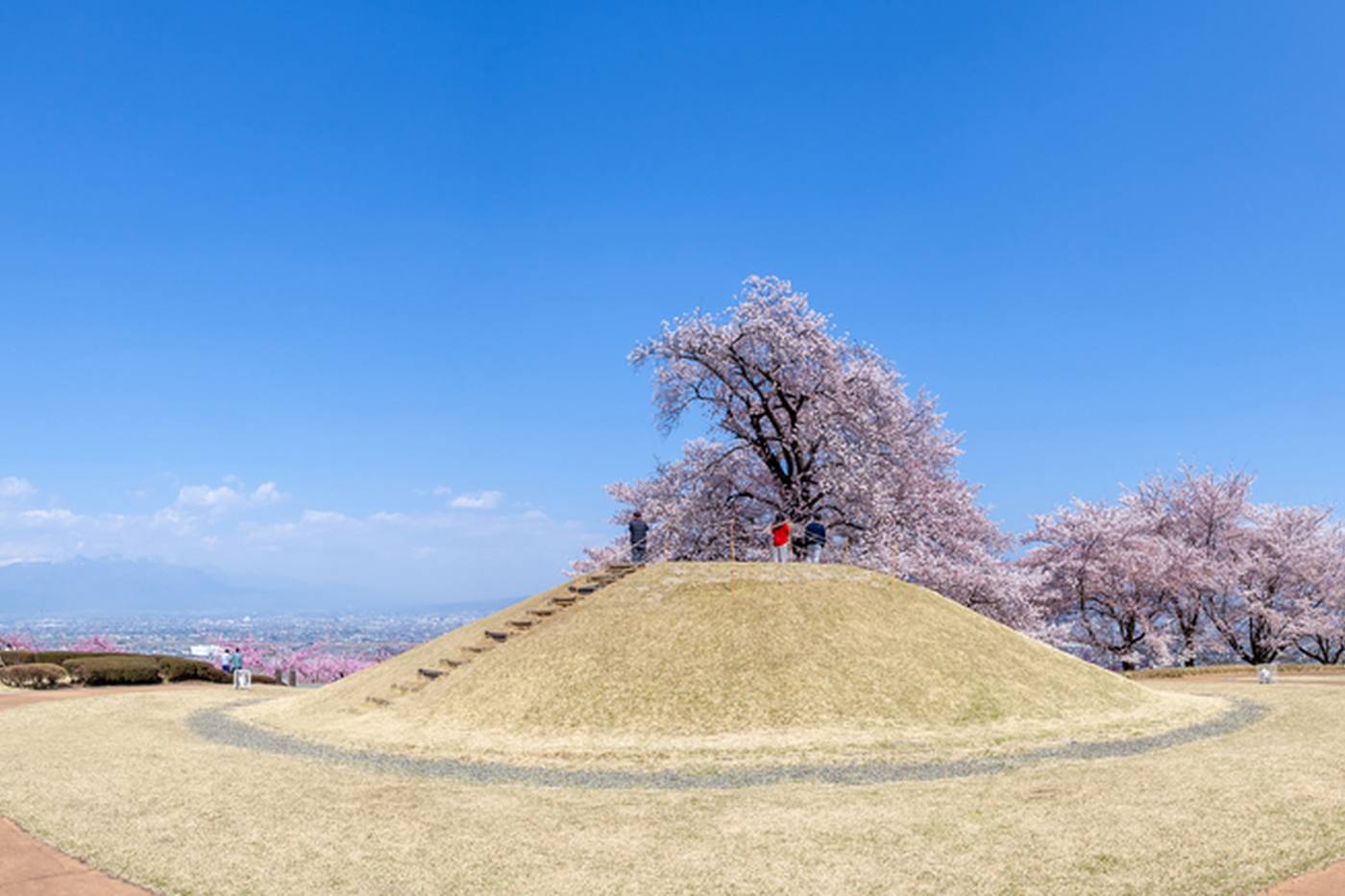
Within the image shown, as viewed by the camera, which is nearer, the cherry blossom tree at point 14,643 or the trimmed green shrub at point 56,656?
the trimmed green shrub at point 56,656

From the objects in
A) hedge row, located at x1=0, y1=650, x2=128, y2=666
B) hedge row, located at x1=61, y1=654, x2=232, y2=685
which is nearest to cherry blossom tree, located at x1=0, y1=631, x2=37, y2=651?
hedge row, located at x1=0, y1=650, x2=128, y2=666

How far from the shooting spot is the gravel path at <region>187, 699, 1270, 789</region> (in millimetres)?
15234

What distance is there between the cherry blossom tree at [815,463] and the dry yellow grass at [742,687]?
1072 cm

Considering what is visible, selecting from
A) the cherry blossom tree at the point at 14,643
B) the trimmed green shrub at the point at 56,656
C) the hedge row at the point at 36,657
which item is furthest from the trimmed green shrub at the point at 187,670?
the cherry blossom tree at the point at 14,643

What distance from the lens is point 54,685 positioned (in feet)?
119

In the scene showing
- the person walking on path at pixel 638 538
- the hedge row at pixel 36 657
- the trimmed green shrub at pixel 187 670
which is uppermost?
the person walking on path at pixel 638 538

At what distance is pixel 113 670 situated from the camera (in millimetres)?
36875

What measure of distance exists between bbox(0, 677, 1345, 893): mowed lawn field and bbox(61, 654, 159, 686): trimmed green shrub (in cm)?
2232

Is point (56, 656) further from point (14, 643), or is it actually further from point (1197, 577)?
point (1197, 577)

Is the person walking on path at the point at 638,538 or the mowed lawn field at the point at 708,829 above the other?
the person walking on path at the point at 638,538

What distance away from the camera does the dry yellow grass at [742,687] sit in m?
18.4

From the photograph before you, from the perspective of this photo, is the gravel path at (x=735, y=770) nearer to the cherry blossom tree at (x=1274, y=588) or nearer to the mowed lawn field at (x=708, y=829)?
the mowed lawn field at (x=708, y=829)

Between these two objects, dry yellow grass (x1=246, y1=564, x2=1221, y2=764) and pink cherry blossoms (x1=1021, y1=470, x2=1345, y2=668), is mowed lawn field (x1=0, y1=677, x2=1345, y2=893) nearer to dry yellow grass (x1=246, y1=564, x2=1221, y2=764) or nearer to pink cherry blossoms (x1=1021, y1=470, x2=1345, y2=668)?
dry yellow grass (x1=246, y1=564, x2=1221, y2=764)

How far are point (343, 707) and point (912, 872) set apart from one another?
59.5ft
